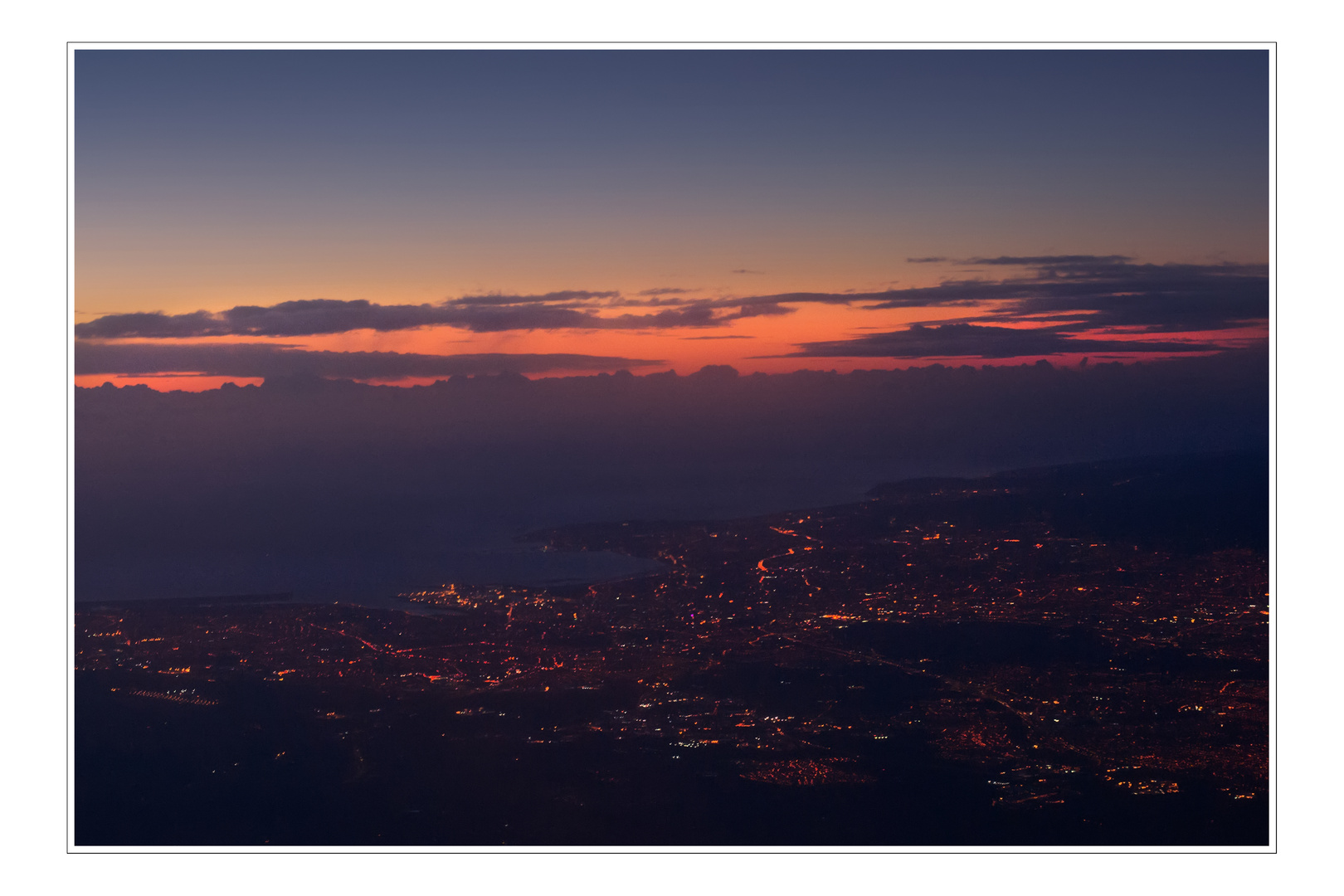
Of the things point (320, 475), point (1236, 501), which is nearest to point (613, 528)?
point (320, 475)

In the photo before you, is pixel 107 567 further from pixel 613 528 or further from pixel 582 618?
pixel 613 528

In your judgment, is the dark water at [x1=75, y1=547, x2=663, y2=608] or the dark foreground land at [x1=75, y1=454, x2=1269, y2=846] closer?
the dark foreground land at [x1=75, y1=454, x2=1269, y2=846]

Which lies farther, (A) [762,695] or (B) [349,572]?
(B) [349,572]

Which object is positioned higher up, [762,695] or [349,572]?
[349,572]

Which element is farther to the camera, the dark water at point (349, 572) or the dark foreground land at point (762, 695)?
the dark water at point (349, 572)

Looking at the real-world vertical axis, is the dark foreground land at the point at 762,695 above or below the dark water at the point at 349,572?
below

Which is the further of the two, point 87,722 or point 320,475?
point 320,475

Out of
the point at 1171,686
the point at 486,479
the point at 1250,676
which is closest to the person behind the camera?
the point at 1250,676

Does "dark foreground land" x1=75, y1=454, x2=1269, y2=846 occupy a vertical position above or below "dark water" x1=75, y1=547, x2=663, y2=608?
below
